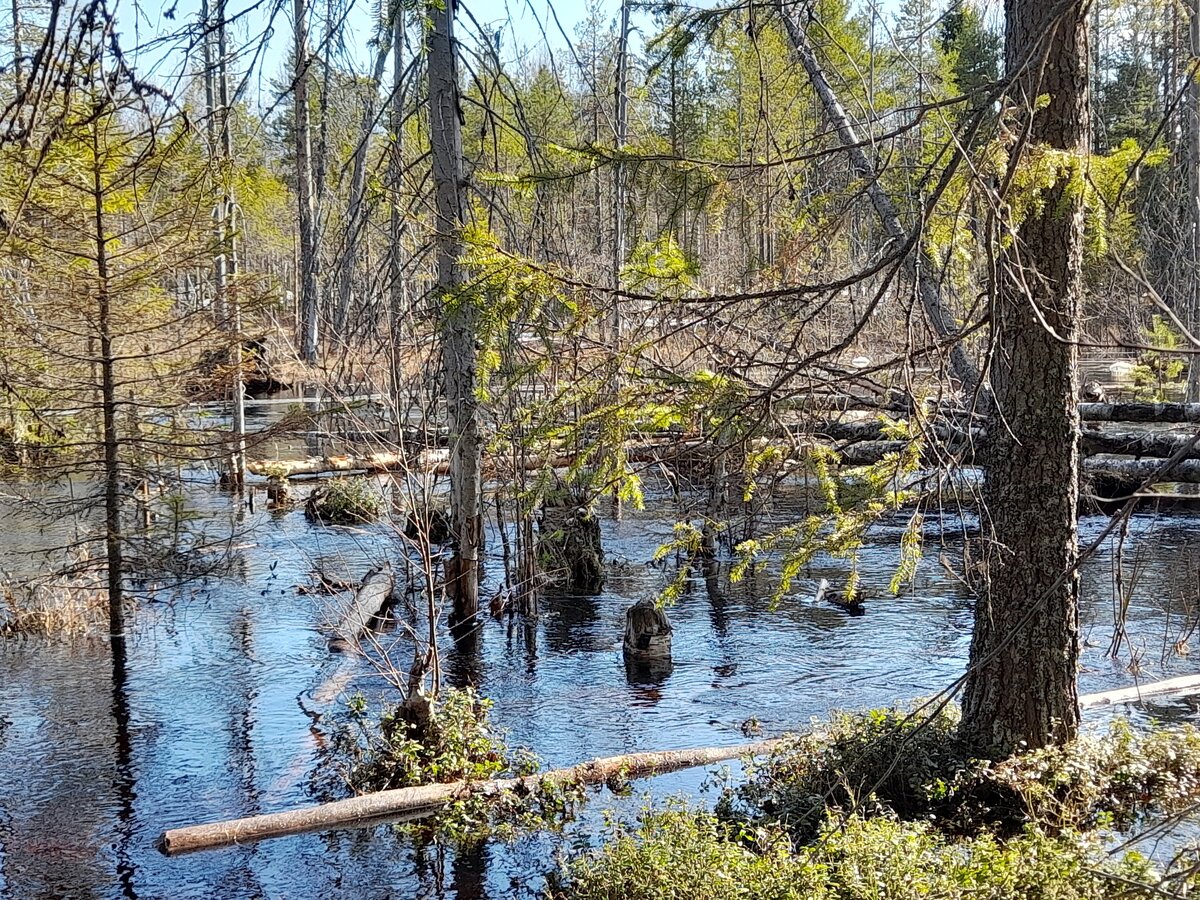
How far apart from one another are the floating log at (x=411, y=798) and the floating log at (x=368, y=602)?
2913 mm

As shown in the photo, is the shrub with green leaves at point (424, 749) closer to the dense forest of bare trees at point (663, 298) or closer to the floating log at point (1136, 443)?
the dense forest of bare trees at point (663, 298)

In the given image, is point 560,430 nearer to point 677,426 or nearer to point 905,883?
point 677,426

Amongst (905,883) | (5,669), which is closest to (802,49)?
(905,883)

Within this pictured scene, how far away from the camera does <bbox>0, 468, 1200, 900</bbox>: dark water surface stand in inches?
269

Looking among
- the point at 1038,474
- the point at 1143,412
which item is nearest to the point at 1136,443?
the point at 1143,412

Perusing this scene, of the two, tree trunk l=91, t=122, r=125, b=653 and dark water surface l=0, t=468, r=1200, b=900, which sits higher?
tree trunk l=91, t=122, r=125, b=653

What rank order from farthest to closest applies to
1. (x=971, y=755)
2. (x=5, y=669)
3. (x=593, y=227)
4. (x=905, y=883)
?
(x=593, y=227)
(x=5, y=669)
(x=971, y=755)
(x=905, y=883)

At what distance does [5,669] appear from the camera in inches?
424

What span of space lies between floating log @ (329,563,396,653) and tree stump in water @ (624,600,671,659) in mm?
2527

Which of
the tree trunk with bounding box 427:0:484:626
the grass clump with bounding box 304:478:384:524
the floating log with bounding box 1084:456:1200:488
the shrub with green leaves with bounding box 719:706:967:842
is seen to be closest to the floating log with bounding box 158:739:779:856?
the shrub with green leaves with bounding box 719:706:967:842

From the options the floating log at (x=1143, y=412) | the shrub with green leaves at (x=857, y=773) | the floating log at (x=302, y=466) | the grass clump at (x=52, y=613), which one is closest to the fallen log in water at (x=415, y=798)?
the shrub with green leaves at (x=857, y=773)

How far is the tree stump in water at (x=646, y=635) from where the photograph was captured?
35.9 ft

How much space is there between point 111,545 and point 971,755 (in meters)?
8.56

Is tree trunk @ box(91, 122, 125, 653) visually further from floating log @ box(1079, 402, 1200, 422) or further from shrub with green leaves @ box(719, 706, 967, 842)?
floating log @ box(1079, 402, 1200, 422)
